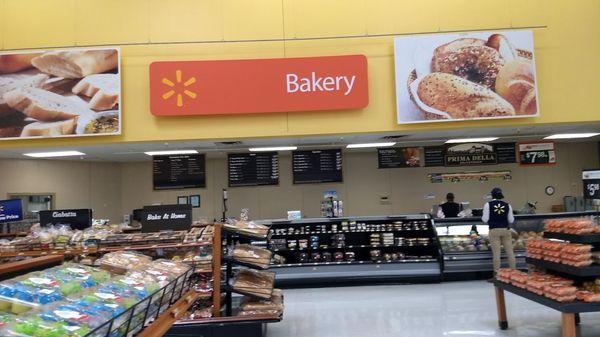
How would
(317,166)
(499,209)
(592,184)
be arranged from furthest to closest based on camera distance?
1. (317,166)
2. (592,184)
3. (499,209)

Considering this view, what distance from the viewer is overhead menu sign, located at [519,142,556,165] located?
27.3ft

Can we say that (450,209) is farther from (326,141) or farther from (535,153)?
(326,141)

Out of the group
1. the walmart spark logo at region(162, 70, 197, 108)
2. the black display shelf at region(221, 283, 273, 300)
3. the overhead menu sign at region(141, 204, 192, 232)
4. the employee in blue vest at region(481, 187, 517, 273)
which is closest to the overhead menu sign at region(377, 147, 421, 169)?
the employee in blue vest at region(481, 187, 517, 273)

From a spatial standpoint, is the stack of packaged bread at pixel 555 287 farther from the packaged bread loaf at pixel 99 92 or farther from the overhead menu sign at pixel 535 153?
the packaged bread loaf at pixel 99 92

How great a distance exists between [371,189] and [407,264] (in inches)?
114

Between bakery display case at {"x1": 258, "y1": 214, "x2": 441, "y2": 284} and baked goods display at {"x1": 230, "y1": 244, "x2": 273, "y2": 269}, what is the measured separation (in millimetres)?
2968

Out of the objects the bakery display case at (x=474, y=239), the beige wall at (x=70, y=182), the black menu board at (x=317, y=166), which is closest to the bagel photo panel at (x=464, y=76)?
the black menu board at (x=317, y=166)

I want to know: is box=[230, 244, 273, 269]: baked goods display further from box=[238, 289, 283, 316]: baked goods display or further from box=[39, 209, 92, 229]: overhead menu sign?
box=[39, 209, 92, 229]: overhead menu sign

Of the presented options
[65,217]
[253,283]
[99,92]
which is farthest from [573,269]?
[99,92]

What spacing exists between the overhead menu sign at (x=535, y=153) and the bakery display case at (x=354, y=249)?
202 centimetres

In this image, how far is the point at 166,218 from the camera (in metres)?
5.75

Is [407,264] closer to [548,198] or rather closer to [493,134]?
[493,134]

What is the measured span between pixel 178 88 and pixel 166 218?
2.38m

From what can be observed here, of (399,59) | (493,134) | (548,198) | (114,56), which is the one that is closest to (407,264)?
(493,134)
